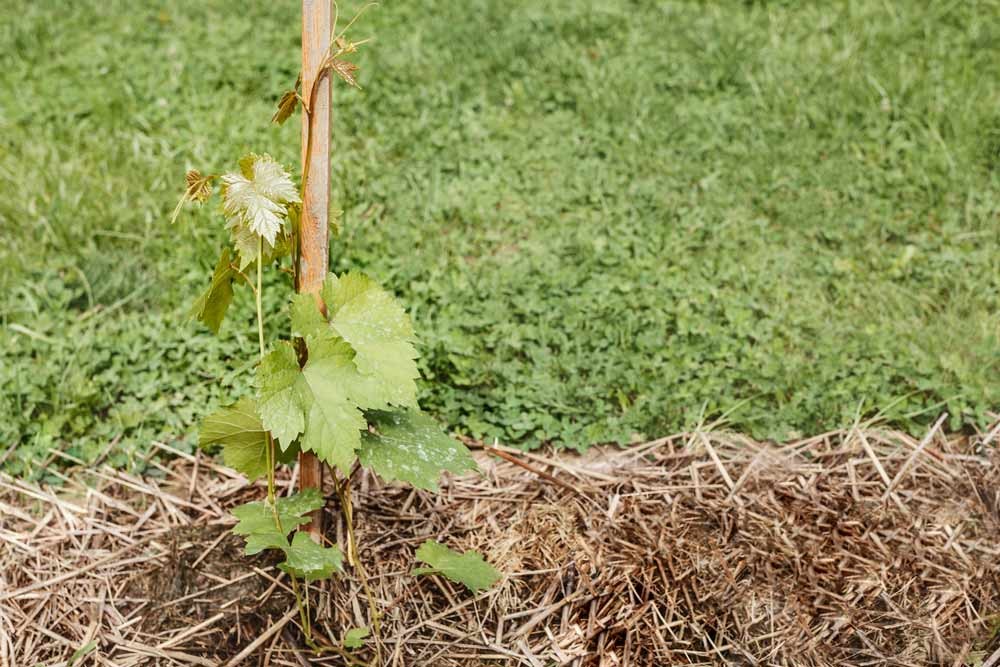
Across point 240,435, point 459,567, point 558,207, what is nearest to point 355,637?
point 459,567

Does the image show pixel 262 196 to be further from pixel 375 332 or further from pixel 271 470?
pixel 271 470

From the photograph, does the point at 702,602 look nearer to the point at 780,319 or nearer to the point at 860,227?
the point at 780,319

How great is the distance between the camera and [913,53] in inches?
192

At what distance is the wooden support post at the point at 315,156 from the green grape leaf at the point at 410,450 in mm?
211

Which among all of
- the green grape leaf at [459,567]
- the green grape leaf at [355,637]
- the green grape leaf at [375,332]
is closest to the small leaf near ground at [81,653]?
the green grape leaf at [355,637]

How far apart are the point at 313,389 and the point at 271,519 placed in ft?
1.19

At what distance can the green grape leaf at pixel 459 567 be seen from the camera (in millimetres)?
2314

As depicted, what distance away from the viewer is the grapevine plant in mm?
2023

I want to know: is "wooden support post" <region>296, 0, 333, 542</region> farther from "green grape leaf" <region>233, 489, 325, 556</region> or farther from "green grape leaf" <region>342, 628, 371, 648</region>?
"green grape leaf" <region>342, 628, 371, 648</region>

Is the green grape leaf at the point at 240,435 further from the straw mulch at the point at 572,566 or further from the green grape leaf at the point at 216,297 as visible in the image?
the straw mulch at the point at 572,566

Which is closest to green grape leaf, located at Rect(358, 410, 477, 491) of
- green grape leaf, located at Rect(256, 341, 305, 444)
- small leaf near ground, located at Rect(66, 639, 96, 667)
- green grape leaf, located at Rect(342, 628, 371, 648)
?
green grape leaf, located at Rect(256, 341, 305, 444)

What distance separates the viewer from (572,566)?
8.45 ft

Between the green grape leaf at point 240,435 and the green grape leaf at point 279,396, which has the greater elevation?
the green grape leaf at point 279,396

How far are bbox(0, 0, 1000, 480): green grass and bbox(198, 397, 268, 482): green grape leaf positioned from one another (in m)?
0.89
